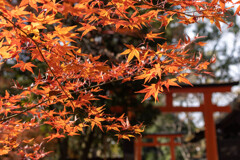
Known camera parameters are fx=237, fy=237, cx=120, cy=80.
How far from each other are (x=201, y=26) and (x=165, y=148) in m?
9.51

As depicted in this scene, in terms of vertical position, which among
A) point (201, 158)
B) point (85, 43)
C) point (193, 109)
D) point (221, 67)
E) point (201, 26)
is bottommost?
point (201, 158)

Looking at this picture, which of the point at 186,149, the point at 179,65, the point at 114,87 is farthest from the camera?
the point at 186,149

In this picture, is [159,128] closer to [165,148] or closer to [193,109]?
[165,148]

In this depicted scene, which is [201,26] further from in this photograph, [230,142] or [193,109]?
[193,109]

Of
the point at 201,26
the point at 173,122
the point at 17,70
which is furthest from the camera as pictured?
the point at 173,122

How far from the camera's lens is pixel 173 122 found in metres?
18.8

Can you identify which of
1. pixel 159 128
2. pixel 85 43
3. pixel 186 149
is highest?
pixel 85 43

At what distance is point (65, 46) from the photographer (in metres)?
1.33

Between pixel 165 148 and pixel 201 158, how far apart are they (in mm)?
4329

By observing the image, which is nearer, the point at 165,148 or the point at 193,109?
the point at 193,109

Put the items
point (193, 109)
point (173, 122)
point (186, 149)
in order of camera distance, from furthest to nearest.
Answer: point (173, 122) → point (186, 149) → point (193, 109)

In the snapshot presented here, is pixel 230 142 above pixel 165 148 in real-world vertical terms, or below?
above

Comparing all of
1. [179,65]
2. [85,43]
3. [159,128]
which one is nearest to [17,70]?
[85,43]

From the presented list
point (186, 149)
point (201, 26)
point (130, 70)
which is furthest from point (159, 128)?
point (130, 70)
